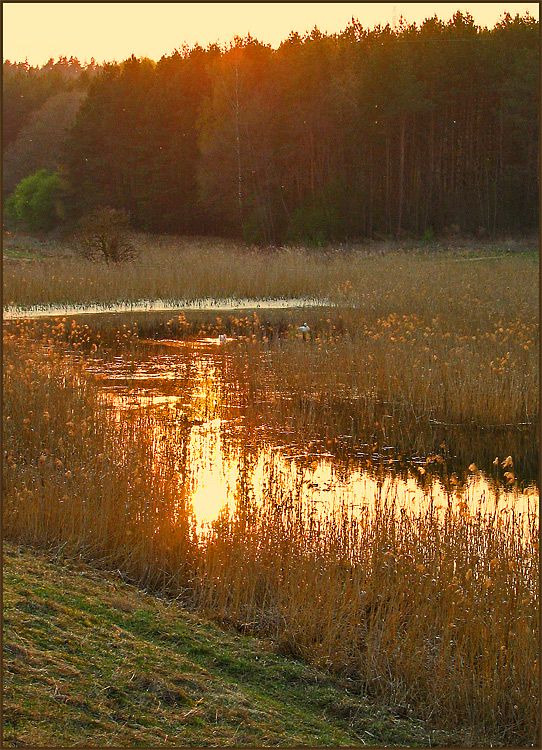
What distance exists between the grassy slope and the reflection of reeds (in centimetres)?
28

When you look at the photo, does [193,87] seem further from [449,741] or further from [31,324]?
[449,741]

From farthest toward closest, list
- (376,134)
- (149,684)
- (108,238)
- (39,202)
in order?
(39,202) < (376,134) < (108,238) < (149,684)

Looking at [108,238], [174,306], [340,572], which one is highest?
[108,238]

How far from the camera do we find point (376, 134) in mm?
39344

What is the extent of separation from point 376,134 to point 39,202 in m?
21.1

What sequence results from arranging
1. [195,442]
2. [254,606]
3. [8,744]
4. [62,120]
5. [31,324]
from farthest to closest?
[62,120] < [31,324] < [195,442] < [254,606] < [8,744]

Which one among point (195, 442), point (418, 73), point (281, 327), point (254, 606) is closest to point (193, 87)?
point (418, 73)

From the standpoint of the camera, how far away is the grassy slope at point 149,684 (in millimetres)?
3441

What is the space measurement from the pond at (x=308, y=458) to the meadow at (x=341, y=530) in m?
0.13

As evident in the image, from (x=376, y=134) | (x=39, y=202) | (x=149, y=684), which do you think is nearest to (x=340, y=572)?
(x=149, y=684)

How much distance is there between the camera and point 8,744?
314cm

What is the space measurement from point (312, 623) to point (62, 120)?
58.6 m

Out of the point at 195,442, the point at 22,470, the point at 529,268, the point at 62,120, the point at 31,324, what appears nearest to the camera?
the point at 22,470

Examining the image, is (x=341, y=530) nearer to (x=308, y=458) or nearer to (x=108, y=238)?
(x=308, y=458)
